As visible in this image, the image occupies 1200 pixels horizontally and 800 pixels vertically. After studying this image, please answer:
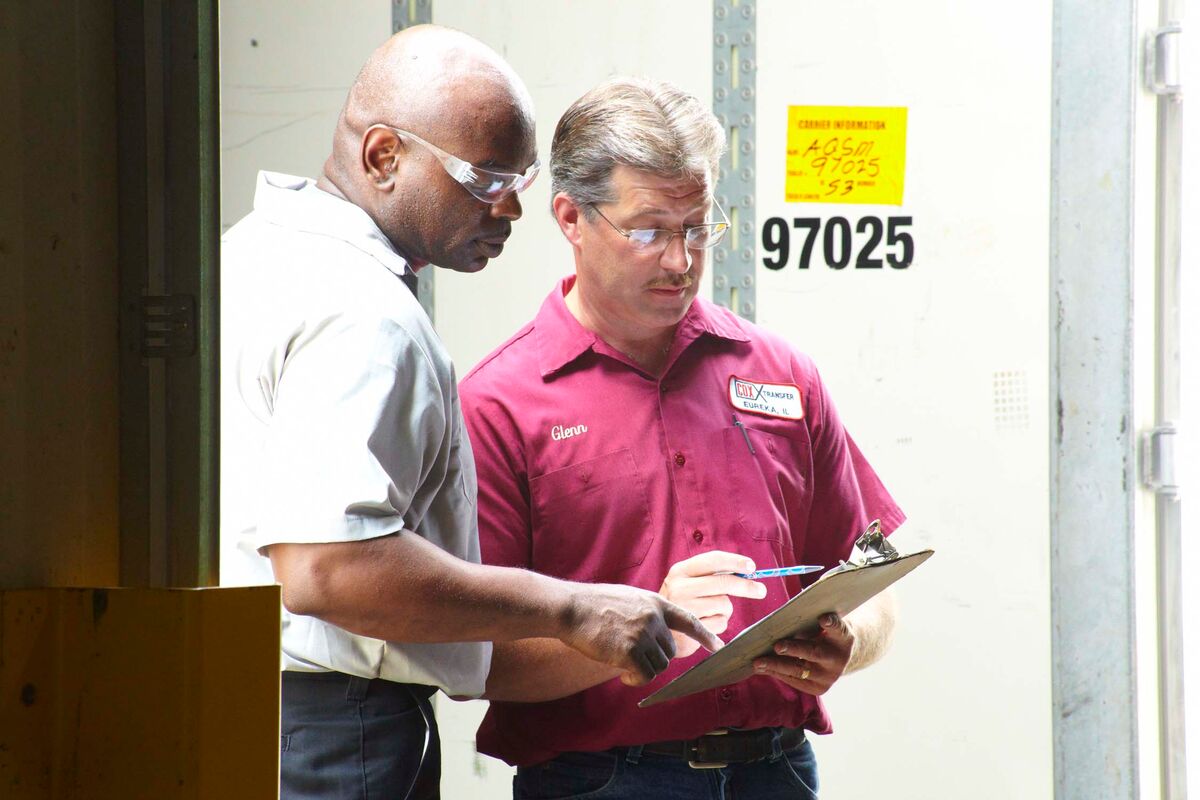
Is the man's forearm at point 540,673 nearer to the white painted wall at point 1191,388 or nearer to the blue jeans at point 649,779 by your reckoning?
the blue jeans at point 649,779

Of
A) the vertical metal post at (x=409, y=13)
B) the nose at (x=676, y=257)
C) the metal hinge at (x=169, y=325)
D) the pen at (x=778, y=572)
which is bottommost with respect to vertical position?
the pen at (x=778, y=572)

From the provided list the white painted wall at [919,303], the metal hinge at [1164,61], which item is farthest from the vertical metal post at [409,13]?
the metal hinge at [1164,61]

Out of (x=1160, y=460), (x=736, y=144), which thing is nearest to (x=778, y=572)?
(x=736, y=144)

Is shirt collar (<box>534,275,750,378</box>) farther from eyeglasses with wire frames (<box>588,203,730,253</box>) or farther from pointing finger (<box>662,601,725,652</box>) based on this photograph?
pointing finger (<box>662,601,725,652</box>)

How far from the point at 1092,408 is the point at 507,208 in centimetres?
143

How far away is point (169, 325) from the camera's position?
90 cm

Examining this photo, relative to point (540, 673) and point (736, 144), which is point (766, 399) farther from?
point (736, 144)

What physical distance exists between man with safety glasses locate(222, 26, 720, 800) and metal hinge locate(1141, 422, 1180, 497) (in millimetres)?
1303

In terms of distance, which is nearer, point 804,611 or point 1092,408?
point 804,611

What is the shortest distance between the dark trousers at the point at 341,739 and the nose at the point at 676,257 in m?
0.80

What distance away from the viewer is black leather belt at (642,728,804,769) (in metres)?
1.81

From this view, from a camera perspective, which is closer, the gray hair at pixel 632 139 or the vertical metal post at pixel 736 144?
the gray hair at pixel 632 139

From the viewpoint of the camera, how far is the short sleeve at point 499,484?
5.98ft

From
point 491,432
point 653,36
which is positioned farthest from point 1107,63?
point 491,432
